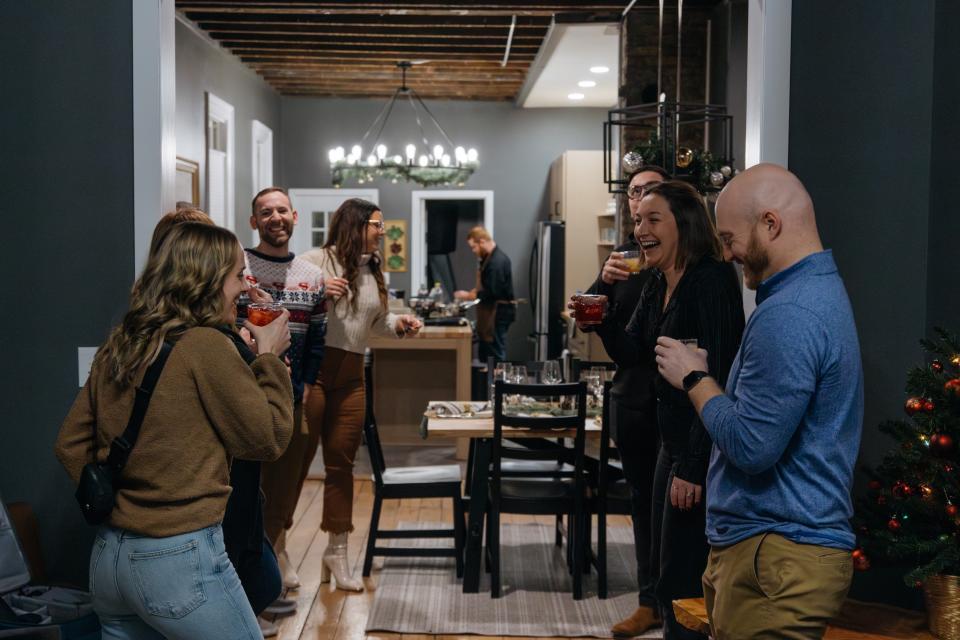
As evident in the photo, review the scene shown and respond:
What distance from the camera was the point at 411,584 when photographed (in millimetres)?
4516

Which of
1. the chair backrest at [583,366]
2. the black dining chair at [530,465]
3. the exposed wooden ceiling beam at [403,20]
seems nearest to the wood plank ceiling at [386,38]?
the exposed wooden ceiling beam at [403,20]

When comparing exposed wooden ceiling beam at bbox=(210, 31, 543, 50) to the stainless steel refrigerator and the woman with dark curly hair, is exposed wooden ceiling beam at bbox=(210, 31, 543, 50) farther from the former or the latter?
the woman with dark curly hair

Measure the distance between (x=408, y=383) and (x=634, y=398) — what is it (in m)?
4.12

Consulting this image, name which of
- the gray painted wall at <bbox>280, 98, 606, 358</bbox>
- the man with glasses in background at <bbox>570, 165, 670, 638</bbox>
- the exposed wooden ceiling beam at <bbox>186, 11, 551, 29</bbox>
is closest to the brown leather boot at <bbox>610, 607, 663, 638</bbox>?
the man with glasses in background at <bbox>570, 165, 670, 638</bbox>

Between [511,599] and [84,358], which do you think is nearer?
[84,358]

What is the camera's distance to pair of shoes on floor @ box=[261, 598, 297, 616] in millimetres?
4066

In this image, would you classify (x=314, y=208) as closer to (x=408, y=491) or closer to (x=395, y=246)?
(x=395, y=246)

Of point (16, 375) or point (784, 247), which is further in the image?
point (16, 375)

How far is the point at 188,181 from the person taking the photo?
7293 mm

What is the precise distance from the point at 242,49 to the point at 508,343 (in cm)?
496

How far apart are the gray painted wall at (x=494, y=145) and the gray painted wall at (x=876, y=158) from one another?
888cm

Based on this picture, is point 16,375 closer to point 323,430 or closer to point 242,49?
point 323,430

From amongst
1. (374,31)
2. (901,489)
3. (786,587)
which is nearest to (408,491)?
(901,489)

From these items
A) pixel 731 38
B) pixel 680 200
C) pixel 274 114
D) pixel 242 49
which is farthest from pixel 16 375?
pixel 274 114
